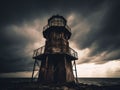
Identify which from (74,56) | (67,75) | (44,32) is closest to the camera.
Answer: (67,75)

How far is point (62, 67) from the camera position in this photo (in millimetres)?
18234

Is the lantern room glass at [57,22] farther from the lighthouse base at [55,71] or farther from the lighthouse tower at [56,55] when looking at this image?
the lighthouse base at [55,71]

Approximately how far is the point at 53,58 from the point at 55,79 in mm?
3312

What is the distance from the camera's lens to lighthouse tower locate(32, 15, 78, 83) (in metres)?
17.7

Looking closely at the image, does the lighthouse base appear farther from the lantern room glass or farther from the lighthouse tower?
the lantern room glass

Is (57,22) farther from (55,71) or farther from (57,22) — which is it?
(55,71)

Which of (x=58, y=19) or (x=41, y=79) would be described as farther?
(x=58, y=19)

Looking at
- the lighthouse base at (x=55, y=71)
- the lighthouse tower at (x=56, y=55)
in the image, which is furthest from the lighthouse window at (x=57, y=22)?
the lighthouse base at (x=55, y=71)

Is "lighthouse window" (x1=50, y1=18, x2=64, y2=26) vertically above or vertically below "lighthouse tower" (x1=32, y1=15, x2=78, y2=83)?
above

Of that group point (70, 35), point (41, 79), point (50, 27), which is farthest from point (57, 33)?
point (41, 79)

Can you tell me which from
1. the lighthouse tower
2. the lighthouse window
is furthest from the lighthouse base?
the lighthouse window

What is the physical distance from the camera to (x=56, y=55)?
1817 centimetres

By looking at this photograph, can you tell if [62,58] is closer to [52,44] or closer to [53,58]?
[53,58]

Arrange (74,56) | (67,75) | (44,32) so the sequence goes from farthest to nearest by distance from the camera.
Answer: (44,32) < (74,56) < (67,75)
